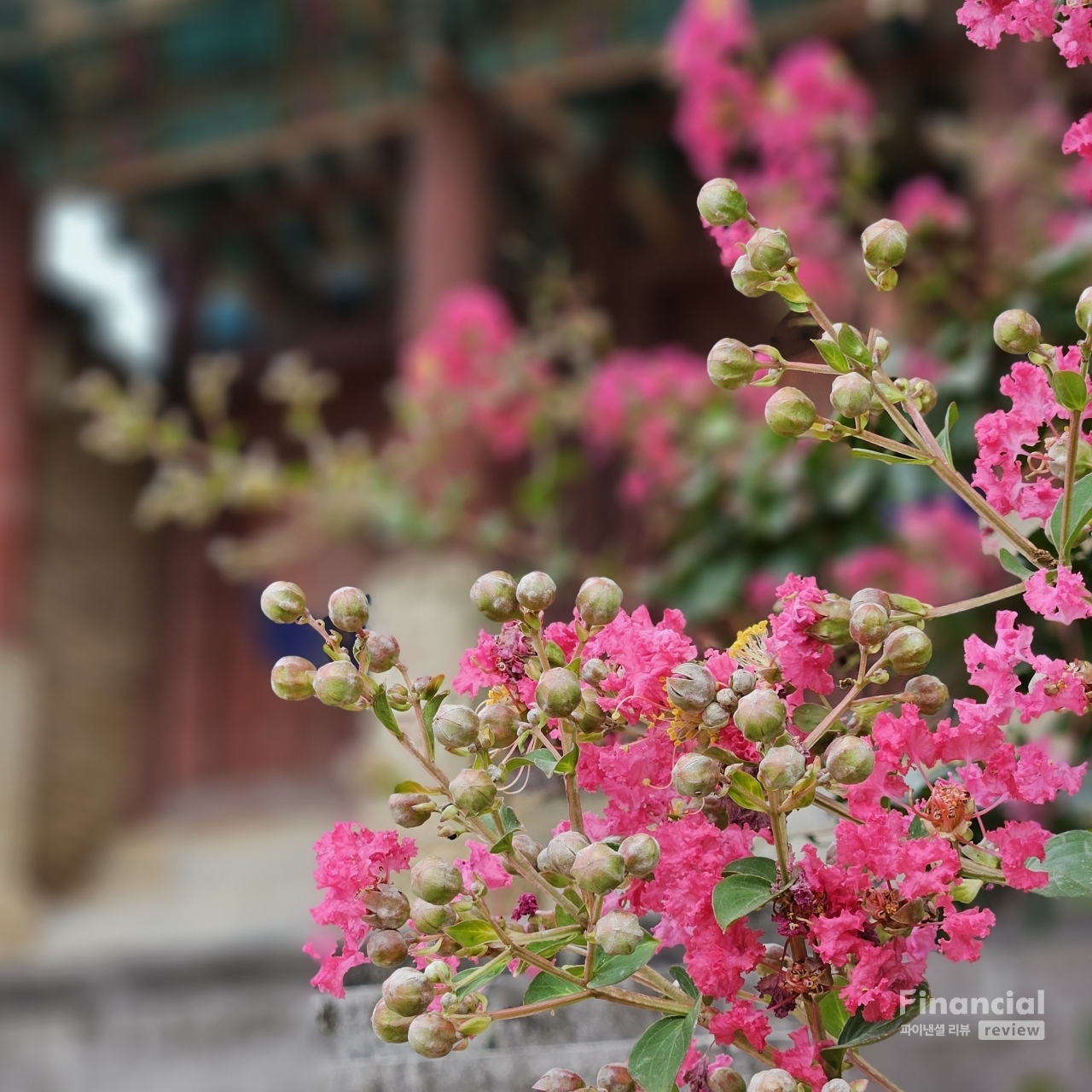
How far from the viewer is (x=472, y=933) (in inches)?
25.0

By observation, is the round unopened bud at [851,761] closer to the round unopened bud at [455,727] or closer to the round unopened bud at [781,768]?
the round unopened bud at [781,768]

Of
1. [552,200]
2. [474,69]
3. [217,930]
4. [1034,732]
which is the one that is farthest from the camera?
[552,200]

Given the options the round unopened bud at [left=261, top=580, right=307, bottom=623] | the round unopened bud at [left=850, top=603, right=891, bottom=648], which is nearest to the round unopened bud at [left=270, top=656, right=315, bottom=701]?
the round unopened bud at [left=261, top=580, right=307, bottom=623]

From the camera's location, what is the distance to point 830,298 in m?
2.29

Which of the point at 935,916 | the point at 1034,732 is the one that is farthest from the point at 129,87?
the point at 935,916

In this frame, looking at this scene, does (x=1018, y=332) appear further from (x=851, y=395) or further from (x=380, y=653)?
(x=380, y=653)

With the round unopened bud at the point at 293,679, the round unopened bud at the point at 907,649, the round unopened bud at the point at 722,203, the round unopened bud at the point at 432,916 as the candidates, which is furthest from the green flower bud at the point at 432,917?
the round unopened bud at the point at 722,203

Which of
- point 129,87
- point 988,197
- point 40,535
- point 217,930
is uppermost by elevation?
point 129,87

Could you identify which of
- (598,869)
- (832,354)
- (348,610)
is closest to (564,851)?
(598,869)

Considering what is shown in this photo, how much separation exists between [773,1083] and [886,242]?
341mm

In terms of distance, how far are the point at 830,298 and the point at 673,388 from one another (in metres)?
0.28

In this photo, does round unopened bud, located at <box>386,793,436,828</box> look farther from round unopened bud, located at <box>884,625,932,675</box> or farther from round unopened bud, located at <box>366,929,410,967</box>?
round unopened bud, located at <box>884,625,932,675</box>

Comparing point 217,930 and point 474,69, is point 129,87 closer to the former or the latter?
point 474,69

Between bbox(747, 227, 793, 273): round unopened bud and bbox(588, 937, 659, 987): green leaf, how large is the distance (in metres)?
0.28
